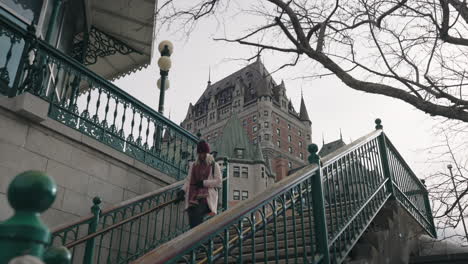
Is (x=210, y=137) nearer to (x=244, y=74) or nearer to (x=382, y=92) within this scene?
(x=244, y=74)

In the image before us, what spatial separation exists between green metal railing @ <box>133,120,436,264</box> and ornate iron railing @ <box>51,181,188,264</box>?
44.3 inches

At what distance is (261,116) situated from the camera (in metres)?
73.1

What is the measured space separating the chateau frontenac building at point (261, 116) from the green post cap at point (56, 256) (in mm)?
64025

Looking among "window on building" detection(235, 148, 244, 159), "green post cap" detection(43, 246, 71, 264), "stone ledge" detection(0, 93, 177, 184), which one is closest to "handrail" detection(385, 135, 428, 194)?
"stone ledge" detection(0, 93, 177, 184)

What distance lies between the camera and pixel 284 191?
11.1ft

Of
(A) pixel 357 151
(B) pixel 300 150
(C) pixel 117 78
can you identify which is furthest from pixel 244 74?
(A) pixel 357 151

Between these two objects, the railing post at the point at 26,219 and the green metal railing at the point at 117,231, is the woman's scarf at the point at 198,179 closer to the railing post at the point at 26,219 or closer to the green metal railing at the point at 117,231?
the green metal railing at the point at 117,231

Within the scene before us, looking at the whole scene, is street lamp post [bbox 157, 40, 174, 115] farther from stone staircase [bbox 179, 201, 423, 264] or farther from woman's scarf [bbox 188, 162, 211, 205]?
stone staircase [bbox 179, 201, 423, 264]

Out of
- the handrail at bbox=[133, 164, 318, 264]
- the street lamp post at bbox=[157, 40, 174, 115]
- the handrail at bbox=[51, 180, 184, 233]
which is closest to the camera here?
the handrail at bbox=[133, 164, 318, 264]

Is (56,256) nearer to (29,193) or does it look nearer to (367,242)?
(29,193)

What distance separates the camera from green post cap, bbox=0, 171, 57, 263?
0.85 metres

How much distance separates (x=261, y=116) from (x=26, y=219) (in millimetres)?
72576

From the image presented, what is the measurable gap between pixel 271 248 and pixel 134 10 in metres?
7.61

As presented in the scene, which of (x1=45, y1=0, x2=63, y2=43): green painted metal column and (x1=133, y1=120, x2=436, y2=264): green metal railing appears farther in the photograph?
(x1=45, y1=0, x2=63, y2=43): green painted metal column
